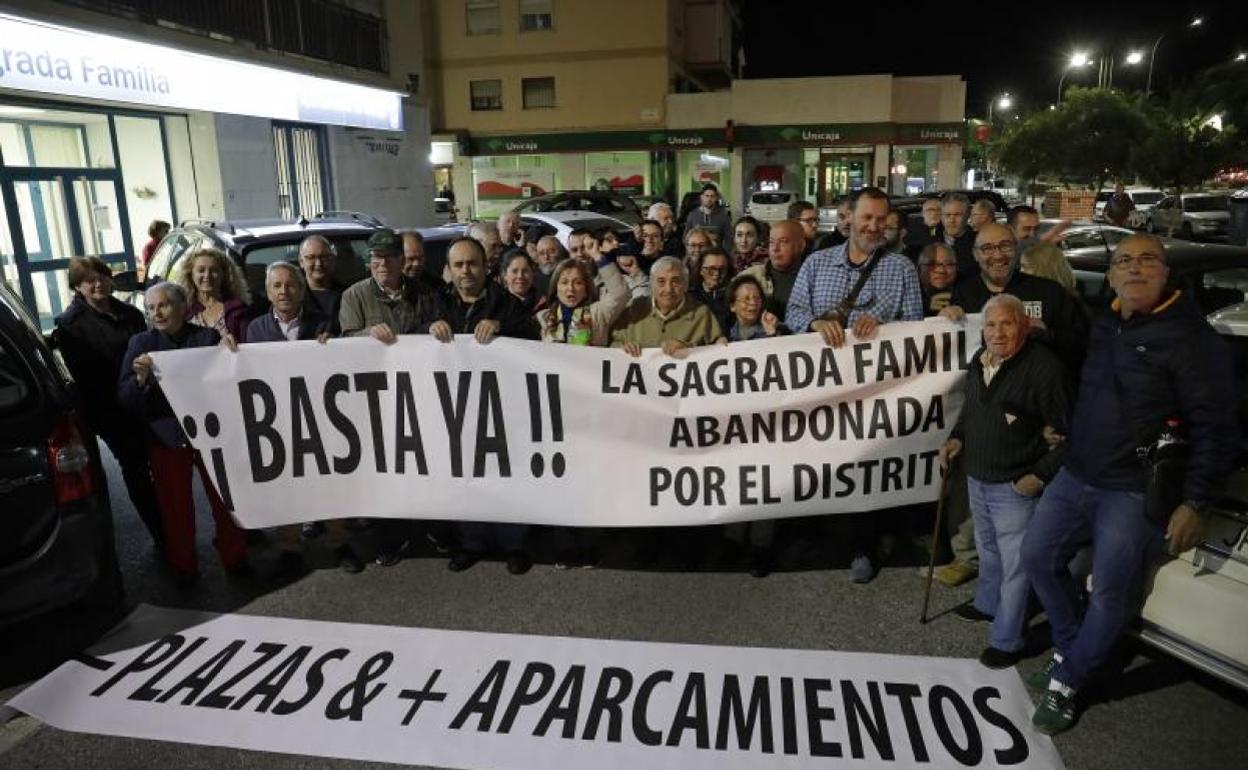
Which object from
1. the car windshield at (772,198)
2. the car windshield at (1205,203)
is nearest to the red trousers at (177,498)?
the car windshield at (772,198)

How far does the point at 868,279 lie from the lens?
4855 millimetres

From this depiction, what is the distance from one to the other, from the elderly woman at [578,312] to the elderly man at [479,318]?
121 millimetres

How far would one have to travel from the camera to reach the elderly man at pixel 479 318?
4961mm

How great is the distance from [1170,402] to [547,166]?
34.6 m

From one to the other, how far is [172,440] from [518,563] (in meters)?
2.02

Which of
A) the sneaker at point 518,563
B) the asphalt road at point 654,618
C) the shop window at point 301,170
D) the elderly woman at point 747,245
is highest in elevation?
the shop window at point 301,170

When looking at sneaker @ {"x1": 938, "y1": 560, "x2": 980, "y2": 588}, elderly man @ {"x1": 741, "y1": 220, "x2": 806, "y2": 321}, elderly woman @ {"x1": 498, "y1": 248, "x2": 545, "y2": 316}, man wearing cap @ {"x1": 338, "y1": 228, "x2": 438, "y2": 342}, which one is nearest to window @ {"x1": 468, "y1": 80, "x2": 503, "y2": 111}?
elderly man @ {"x1": 741, "y1": 220, "x2": 806, "y2": 321}

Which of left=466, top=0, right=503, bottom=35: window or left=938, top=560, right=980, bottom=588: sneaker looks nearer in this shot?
left=938, top=560, right=980, bottom=588: sneaker

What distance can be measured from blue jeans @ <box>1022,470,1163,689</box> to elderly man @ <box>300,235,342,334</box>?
411 centimetres

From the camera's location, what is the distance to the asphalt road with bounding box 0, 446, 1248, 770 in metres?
3.31

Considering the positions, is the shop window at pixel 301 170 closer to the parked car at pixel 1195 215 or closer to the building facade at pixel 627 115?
the building facade at pixel 627 115

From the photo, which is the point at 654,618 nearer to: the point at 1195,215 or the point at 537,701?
the point at 537,701

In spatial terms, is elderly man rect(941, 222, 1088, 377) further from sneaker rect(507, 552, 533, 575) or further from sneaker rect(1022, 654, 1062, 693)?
sneaker rect(507, 552, 533, 575)

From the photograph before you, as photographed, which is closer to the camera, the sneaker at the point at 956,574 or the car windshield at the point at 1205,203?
the sneaker at the point at 956,574
